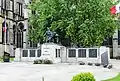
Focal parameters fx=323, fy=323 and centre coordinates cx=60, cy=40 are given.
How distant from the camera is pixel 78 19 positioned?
3525 centimetres

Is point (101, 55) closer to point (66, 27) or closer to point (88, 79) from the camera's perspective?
point (66, 27)

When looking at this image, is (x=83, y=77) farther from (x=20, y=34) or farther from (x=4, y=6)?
(x=20, y=34)

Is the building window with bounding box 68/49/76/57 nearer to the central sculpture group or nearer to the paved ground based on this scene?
the central sculpture group

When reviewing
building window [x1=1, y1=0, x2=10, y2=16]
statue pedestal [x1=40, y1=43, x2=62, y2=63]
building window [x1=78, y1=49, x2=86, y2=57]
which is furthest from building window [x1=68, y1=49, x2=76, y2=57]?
building window [x1=1, y1=0, x2=10, y2=16]

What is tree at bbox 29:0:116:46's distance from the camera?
3500 cm

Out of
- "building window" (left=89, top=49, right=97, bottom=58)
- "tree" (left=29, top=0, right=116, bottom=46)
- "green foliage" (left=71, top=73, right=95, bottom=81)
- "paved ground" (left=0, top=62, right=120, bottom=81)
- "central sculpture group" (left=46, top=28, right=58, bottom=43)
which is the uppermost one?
"tree" (left=29, top=0, right=116, bottom=46)

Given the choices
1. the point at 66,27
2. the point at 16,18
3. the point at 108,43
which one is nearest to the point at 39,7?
the point at 66,27

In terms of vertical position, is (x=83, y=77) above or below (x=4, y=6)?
below

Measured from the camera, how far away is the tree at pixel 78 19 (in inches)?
1378

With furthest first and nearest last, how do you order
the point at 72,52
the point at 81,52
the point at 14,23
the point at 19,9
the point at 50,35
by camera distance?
1. the point at 19,9
2. the point at 14,23
3. the point at 50,35
4. the point at 72,52
5. the point at 81,52

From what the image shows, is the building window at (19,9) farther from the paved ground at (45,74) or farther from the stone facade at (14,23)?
the paved ground at (45,74)

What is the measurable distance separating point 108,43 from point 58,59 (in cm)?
1954

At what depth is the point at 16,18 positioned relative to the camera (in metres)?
51.8

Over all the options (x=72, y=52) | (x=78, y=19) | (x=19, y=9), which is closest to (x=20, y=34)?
(x=19, y=9)
